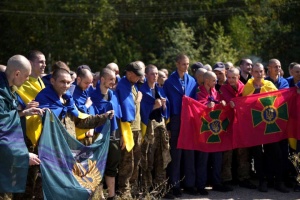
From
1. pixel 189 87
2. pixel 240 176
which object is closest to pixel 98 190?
pixel 189 87

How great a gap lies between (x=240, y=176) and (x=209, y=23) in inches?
1513

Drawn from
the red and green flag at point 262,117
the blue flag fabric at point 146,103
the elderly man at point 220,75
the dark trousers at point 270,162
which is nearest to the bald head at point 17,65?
the blue flag fabric at point 146,103

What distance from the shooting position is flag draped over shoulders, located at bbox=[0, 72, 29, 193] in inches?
249

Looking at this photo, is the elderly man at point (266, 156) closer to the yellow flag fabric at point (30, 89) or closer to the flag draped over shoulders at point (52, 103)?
the flag draped over shoulders at point (52, 103)

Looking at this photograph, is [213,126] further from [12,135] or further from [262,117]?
[12,135]

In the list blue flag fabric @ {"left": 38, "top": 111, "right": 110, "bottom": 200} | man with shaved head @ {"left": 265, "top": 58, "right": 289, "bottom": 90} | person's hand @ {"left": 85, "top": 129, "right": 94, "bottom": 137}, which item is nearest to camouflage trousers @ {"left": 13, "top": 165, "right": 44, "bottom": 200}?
blue flag fabric @ {"left": 38, "top": 111, "right": 110, "bottom": 200}

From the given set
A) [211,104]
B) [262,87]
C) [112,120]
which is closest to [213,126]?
[211,104]

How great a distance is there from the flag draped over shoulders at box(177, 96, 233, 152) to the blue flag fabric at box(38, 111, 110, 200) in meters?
2.66

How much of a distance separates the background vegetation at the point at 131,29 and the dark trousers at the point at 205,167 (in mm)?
28577

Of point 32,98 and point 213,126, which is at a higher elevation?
point 32,98

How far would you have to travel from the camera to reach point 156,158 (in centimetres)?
965

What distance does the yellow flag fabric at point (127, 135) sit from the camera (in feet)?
28.6

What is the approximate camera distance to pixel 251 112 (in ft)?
33.3

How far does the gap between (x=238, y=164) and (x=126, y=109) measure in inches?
111
